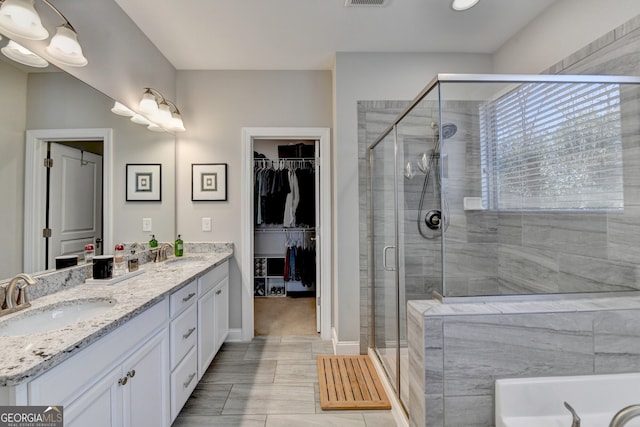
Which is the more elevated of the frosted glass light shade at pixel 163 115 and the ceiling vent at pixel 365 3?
the ceiling vent at pixel 365 3

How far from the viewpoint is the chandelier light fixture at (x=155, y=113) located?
2.16m

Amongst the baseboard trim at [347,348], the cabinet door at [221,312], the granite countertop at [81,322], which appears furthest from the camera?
the baseboard trim at [347,348]

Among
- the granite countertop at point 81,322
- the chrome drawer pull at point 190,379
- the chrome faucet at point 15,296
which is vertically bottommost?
the chrome drawer pull at point 190,379

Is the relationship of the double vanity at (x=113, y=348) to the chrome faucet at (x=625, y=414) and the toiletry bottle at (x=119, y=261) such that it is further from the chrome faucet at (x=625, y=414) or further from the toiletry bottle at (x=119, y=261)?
the chrome faucet at (x=625, y=414)

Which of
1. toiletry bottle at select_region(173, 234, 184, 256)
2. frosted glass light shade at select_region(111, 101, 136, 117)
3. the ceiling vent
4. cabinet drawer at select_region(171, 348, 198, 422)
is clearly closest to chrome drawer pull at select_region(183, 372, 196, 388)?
cabinet drawer at select_region(171, 348, 198, 422)

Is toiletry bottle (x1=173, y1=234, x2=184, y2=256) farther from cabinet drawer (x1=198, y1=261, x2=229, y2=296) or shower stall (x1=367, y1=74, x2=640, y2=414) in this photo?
shower stall (x1=367, y1=74, x2=640, y2=414)

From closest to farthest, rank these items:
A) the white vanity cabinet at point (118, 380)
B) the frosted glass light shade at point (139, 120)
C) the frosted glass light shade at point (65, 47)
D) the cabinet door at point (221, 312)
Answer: the white vanity cabinet at point (118, 380)
the frosted glass light shade at point (65, 47)
the frosted glass light shade at point (139, 120)
the cabinet door at point (221, 312)

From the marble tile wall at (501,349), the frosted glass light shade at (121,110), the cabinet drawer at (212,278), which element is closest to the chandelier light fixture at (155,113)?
the frosted glass light shade at (121,110)

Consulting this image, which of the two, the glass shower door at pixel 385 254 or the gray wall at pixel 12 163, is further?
the glass shower door at pixel 385 254

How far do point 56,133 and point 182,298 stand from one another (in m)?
1.08

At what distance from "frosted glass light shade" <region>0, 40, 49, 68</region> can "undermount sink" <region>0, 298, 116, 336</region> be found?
1.10 meters

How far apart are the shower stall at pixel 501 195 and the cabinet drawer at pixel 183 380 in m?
1.26

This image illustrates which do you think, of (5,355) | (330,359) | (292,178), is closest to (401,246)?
(330,359)

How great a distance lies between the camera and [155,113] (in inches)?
91.1
